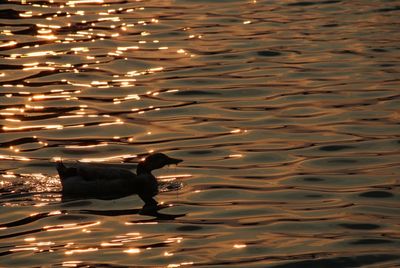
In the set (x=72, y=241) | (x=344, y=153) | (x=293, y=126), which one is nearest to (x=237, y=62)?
(x=293, y=126)

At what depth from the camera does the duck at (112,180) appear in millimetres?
20141

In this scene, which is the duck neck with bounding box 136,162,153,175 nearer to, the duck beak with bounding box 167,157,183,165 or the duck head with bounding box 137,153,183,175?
the duck head with bounding box 137,153,183,175

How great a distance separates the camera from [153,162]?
2084cm

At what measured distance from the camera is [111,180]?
2042 cm

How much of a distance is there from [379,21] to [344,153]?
10239mm

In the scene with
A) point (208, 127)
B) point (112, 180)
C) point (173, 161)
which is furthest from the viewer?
point (208, 127)

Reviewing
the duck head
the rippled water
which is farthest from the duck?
the rippled water

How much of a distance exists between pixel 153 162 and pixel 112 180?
0.75 m

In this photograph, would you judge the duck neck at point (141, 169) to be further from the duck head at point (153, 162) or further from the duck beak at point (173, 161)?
the duck beak at point (173, 161)

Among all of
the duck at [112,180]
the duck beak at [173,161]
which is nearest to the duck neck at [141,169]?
the duck at [112,180]

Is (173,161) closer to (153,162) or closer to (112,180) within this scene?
(153,162)

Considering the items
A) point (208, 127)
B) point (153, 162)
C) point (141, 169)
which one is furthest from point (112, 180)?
point (208, 127)

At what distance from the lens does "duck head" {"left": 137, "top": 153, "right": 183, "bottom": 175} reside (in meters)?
20.7

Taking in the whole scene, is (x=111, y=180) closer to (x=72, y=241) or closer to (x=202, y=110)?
(x=72, y=241)
